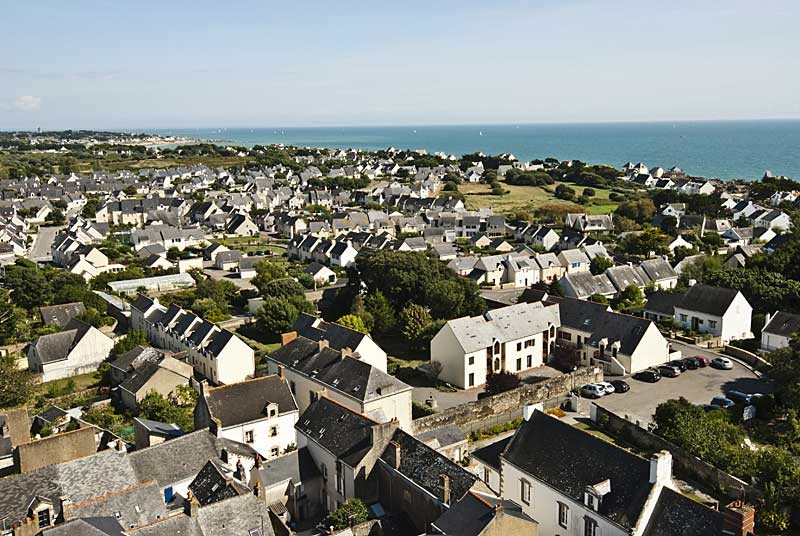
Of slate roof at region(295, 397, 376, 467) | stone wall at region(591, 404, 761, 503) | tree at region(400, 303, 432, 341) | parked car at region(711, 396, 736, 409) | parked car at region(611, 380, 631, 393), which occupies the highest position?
slate roof at region(295, 397, 376, 467)

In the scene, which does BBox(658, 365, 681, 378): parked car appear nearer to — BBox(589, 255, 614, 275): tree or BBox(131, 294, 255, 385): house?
BBox(589, 255, 614, 275): tree

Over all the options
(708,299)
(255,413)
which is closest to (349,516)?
(255,413)

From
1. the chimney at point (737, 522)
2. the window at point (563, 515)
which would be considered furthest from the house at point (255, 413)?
the chimney at point (737, 522)

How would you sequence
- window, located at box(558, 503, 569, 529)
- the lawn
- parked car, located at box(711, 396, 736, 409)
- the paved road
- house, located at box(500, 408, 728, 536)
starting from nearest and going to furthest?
1. house, located at box(500, 408, 728, 536)
2. window, located at box(558, 503, 569, 529)
3. parked car, located at box(711, 396, 736, 409)
4. the paved road
5. the lawn

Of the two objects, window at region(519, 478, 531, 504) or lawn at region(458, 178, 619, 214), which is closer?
window at region(519, 478, 531, 504)

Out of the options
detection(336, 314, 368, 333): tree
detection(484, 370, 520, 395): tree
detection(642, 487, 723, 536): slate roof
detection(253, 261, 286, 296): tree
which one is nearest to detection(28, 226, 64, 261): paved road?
detection(253, 261, 286, 296): tree

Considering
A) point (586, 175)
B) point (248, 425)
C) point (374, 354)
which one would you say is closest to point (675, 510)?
Answer: point (248, 425)

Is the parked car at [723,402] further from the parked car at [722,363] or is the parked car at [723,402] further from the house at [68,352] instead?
the house at [68,352]

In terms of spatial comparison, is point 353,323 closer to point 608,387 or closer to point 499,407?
point 499,407
